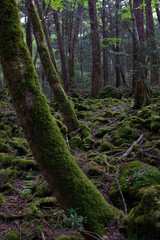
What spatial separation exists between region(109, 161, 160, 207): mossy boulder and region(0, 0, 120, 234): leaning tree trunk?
110cm

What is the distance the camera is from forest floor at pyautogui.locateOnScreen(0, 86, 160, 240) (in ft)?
10.7

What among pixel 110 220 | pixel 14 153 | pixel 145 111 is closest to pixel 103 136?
pixel 145 111

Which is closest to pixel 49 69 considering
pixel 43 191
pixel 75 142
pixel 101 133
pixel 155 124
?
pixel 75 142

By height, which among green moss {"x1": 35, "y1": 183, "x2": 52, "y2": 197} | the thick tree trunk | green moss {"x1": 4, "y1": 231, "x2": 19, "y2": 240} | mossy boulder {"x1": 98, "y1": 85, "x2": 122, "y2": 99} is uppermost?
the thick tree trunk

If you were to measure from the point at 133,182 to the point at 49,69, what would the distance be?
4965mm

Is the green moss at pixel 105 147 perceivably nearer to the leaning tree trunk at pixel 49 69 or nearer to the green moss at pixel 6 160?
the leaning tree trunk at pixel 49 69

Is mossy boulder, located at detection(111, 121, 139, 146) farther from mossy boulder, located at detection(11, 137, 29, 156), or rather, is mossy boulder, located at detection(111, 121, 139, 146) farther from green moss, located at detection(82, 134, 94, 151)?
mossy boulder, located at detection(11, 137, 29, 156)

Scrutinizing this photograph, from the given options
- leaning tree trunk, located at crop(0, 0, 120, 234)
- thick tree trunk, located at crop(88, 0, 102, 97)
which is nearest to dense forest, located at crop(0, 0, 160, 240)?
leaning tree trunk, located at crop(0, 0, 120, 234)

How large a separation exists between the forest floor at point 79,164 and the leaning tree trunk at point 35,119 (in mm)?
247

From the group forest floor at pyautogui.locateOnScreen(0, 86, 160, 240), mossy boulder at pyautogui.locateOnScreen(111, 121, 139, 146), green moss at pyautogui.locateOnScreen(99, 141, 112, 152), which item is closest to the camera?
forest floor at pyautogui.locateOnScreen(0, 86, 160, 240)

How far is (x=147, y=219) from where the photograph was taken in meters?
2.20

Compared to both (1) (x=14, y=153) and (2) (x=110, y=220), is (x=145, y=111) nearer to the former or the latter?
(1) (x=14, y=153)

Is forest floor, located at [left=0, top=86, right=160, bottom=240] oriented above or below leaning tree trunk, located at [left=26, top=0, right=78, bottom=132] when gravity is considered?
below

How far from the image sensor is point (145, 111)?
7.73 metres
